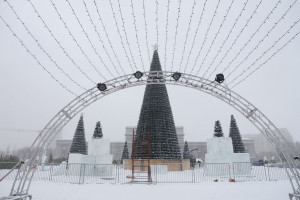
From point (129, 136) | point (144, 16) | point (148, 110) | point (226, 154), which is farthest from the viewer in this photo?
point (129, 136)

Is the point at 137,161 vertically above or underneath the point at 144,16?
underneath

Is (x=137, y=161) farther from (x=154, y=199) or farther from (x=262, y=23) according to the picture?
(x=262, y=23)

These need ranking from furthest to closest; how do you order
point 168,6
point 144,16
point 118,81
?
point 118,81
point 144,16
point 168,6

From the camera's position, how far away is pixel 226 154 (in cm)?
1828

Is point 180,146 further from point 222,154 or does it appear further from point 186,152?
point 222,154

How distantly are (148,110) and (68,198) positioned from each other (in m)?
13.8

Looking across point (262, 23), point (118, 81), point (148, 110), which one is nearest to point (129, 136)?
point (148, 110)

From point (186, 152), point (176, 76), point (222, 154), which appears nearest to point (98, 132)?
point (222, 154)

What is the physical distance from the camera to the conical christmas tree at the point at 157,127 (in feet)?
65.0

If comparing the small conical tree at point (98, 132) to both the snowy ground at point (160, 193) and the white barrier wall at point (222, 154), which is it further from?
the white barrier wall at point (222, 154)

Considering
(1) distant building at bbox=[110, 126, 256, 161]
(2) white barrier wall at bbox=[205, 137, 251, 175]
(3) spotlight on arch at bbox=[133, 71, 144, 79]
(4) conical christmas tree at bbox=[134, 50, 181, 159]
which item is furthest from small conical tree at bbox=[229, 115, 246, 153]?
(1) distant building at bbox=[110, 126, 256, 161]

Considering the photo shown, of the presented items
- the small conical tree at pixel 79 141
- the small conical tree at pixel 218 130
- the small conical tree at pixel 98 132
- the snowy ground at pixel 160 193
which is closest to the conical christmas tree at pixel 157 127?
the small conical tree at pixel 98 132

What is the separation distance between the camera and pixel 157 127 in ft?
66.7

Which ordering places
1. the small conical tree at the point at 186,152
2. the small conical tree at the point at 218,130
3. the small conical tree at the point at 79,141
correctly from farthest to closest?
1. the small conical tree at the point at 186,152
2. the small conical tree at the point at 79,141
3. the small conical tree at the point at 218,130
